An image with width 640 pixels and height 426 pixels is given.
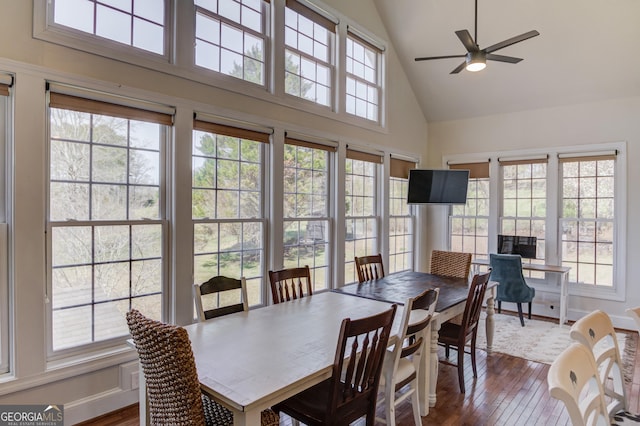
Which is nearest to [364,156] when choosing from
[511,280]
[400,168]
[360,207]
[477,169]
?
[360,207]

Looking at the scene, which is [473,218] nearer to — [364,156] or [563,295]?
[563,295]

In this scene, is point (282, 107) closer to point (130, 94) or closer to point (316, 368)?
point (130, 94)

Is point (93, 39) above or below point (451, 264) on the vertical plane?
above

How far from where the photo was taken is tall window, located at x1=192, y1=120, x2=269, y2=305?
324 cm

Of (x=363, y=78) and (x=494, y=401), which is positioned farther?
(x=363, y=78)

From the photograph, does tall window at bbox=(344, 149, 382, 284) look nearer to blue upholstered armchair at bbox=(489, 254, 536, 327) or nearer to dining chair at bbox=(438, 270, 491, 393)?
blue upholstered armchair at bbox=(489, 254, 536, 327)

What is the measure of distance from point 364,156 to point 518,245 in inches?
105

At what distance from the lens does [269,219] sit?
12.3 ft

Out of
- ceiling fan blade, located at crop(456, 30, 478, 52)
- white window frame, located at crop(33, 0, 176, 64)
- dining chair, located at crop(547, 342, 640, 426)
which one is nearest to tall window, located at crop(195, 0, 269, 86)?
white window frame, located at crop(33, 0, 176, 64)

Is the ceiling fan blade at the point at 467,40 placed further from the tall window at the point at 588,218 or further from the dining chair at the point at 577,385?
the tall window at the point at 588,218

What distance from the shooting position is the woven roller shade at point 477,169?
588 cm

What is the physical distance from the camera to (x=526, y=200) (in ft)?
18.3

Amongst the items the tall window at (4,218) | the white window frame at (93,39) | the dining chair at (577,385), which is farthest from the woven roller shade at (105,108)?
the dining chair at (577,385)

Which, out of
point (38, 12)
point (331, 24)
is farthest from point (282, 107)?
point (38, 12)
